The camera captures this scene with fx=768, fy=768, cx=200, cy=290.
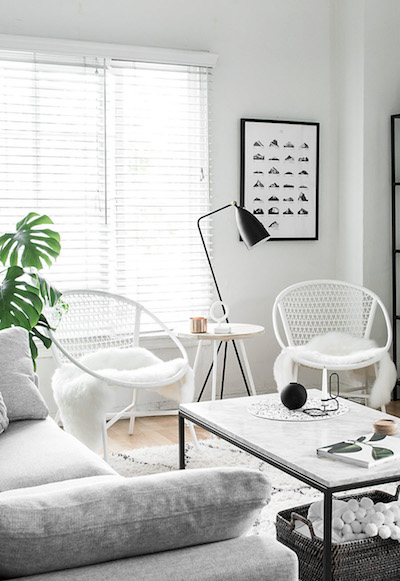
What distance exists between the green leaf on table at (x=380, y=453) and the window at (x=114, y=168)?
2.66 metres

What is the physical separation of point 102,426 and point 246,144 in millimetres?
2321

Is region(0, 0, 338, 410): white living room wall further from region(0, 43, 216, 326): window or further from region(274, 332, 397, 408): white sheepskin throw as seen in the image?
region(274, 332, 397, 408): white sheepskin throw

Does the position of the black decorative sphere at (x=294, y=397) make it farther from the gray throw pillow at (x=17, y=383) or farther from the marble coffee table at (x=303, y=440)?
the gray throw pillow at (x=17, y=383)

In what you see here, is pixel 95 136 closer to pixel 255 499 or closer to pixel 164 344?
pixel 164 344

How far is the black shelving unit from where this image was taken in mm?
5176

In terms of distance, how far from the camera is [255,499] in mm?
1313

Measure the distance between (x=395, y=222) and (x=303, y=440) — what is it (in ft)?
9.70

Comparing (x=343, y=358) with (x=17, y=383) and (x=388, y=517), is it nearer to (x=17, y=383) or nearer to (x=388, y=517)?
(x=388, y=517)

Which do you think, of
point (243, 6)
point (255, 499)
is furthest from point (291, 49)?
point (255, 499)

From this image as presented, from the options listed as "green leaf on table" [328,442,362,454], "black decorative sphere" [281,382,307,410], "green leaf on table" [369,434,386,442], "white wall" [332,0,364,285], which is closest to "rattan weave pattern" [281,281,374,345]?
"white wall" [332,0,364,285]

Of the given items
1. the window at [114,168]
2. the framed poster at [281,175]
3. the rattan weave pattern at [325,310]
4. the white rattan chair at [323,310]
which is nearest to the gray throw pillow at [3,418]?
the window at [114,168]

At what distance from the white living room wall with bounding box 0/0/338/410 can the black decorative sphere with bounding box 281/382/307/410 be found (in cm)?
→ 208

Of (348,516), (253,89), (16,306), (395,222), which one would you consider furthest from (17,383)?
(395,222)

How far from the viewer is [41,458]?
2473 millimetres
